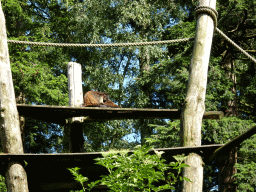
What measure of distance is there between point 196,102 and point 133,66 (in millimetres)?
10266

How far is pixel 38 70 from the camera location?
9453 millimetres

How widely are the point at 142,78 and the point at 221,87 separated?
125 inches

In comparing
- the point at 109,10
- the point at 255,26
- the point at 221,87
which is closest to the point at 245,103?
the point at 221,87

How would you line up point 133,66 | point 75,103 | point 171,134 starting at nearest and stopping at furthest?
point 75,103 → point 171,134 → point 133,66

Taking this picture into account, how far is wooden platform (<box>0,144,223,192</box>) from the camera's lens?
9.36 ft

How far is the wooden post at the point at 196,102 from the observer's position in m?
2.99

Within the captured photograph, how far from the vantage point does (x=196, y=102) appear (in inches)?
126

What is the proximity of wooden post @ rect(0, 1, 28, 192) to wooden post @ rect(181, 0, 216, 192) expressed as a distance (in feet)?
4.80

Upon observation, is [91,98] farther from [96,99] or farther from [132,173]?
[132,173]

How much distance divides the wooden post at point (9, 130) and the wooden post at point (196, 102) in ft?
4.80

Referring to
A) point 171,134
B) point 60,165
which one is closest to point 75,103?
point 60,165

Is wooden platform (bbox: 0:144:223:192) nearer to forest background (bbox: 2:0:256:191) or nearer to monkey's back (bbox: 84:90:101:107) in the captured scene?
monkey's back (bbox: 84:90:101:107)

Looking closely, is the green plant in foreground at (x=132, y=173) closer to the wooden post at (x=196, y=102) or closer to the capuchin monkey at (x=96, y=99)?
the wooden post at (x=196, y=102)

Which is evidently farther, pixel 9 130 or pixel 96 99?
pixel 96 99
